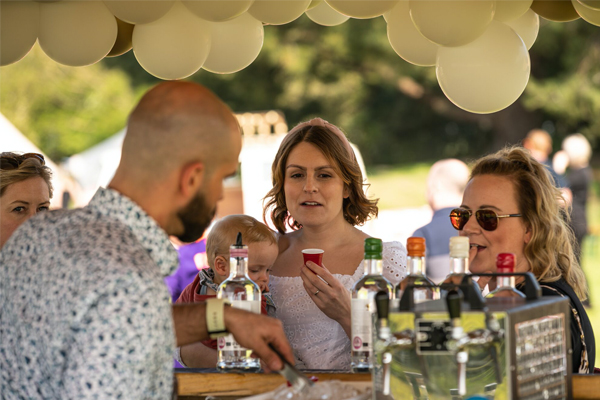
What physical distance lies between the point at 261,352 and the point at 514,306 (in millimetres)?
619

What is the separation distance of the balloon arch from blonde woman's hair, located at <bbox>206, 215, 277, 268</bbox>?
62 cm

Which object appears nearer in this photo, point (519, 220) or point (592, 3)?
point (592, 3)

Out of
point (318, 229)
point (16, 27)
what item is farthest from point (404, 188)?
point (16, 27)

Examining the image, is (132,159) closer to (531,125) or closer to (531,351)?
(531,351)

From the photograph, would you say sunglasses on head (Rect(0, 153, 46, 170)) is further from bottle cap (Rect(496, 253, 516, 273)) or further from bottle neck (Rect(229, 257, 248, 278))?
bottle cap (Rect(496, 253, 516, 273))

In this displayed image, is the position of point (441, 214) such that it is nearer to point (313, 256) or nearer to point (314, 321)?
point (314, 321)

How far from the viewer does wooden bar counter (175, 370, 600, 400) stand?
2061 millimetres

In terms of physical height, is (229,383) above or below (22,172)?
below

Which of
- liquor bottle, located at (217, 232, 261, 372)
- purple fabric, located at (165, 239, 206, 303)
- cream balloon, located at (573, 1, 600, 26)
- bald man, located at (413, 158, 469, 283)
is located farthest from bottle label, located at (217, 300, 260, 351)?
bald man, located at (413, 158, 469, 283)

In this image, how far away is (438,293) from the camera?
2.02 m

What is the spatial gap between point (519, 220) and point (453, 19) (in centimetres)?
72

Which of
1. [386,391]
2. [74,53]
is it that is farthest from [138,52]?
[386,391]

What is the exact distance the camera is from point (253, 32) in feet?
9.64

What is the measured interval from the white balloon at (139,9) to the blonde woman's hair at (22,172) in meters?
0.85
